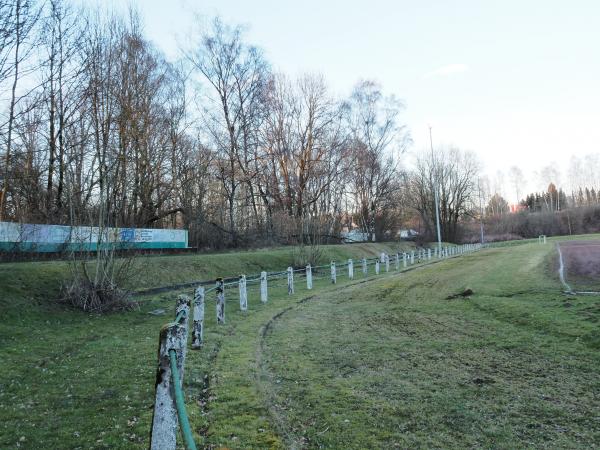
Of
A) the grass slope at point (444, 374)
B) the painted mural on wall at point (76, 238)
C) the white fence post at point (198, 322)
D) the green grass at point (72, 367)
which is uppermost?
the painted mural on wall at point (76, 238)

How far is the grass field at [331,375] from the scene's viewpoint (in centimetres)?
418

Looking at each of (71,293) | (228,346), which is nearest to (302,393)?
(228,346)

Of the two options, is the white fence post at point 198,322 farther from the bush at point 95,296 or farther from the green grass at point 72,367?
the bush at point 95,296

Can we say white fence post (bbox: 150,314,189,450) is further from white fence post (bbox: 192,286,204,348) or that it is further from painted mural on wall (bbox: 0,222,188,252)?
painted mural on wall (bbox: 0,222,188,252)

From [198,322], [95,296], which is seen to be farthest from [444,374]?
[95,296]

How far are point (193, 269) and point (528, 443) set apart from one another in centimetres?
1693

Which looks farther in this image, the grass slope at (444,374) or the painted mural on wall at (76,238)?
the painted mural on wall at (76,238)

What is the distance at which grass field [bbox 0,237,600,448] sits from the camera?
4.18 metres

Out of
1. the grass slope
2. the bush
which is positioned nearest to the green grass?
the bush

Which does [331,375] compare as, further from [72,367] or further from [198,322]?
[72,367]

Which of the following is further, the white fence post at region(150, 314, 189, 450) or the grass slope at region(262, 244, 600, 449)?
the grass slope at region(262, 244, 600, 449)

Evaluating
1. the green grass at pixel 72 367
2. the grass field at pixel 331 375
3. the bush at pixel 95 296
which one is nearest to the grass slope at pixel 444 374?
the grass field at pixel 331 375

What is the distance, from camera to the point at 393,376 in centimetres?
582

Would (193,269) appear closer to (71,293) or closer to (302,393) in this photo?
(71,293)
